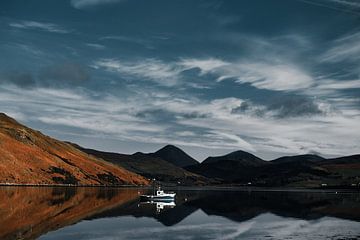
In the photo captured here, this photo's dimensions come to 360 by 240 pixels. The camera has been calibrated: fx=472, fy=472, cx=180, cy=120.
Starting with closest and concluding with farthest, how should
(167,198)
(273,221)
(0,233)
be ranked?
1. (0,233)
2. (273,221)
3. (167,198)

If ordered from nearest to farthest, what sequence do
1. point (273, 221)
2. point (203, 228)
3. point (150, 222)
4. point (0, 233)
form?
point (0, 233), point (203, 228), point (150, 222), point (273, 221)

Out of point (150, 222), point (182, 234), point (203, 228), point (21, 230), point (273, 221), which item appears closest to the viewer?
point (21, 230)

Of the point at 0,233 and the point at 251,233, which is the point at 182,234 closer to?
the point at 251,233

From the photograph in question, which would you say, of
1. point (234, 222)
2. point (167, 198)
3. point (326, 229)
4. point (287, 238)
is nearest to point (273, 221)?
point (234, 222)

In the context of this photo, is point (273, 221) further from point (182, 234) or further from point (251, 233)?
point (182, 234)

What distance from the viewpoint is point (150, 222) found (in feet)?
292

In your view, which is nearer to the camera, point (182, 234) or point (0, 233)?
point (0, 233)

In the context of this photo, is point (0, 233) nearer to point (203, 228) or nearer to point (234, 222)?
point (203, 228)

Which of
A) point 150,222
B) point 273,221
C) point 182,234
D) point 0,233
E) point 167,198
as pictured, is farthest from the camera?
point 167,198

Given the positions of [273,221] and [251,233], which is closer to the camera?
[251,233]

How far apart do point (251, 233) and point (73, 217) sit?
35.1m

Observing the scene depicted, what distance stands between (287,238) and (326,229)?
1744 cm

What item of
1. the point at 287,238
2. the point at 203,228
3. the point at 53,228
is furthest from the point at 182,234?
the point at 53,228

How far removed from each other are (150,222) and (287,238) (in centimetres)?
3047
